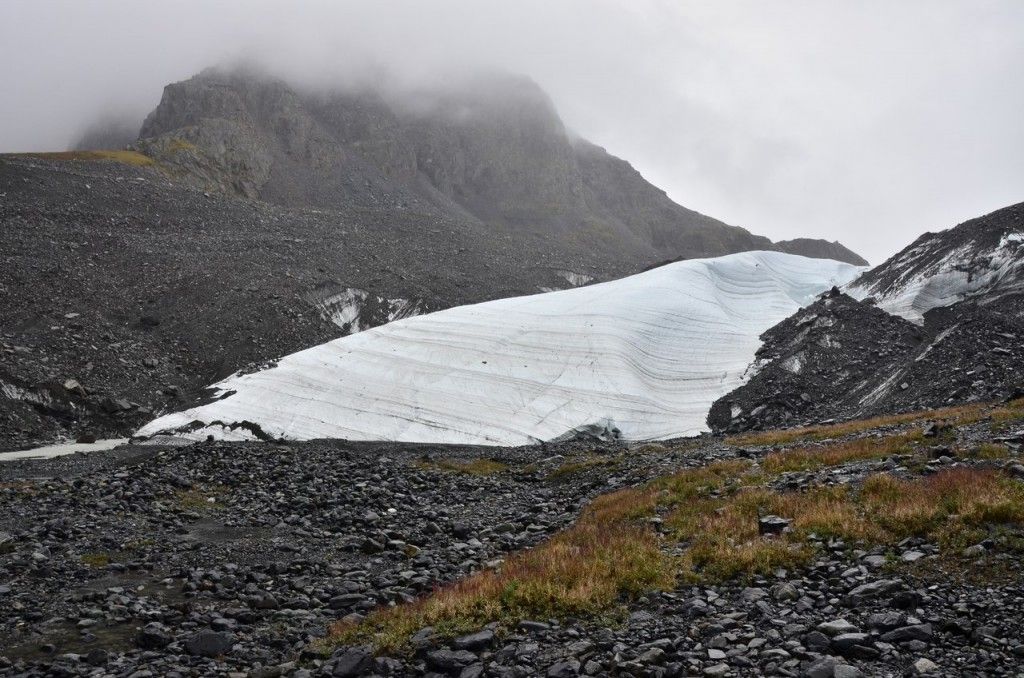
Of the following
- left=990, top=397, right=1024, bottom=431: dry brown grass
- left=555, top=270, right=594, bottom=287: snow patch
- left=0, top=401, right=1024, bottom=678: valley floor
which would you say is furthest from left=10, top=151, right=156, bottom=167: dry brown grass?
left=990, top=397, right=1024, bottom=431: dry brown grass

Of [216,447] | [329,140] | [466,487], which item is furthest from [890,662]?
[329,140]

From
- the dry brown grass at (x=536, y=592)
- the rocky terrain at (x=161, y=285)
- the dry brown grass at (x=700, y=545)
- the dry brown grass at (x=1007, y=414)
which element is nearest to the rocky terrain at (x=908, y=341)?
the dry brown grass at (x=1007, y=414)

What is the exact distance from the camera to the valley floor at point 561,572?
30.5ft

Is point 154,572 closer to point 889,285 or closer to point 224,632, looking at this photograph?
point 224,632

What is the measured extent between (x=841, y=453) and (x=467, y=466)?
14.8 m

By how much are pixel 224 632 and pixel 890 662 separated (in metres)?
9.33

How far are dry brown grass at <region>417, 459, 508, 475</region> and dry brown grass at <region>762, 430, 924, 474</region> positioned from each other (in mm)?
11980

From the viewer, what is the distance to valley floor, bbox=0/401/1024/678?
30.5 feet

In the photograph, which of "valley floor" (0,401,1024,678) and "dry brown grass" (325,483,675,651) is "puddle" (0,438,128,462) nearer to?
"valley floor" (0,401,1024,678)

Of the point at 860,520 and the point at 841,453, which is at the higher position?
the point at 860,520

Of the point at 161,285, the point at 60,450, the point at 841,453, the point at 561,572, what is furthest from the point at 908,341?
the point at 161,285

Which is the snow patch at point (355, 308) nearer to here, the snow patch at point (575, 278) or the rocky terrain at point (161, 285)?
the rocky terrain at point (161, 285)

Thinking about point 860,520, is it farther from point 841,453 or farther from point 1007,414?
point 1007,414

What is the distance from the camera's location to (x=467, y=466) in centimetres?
2989
